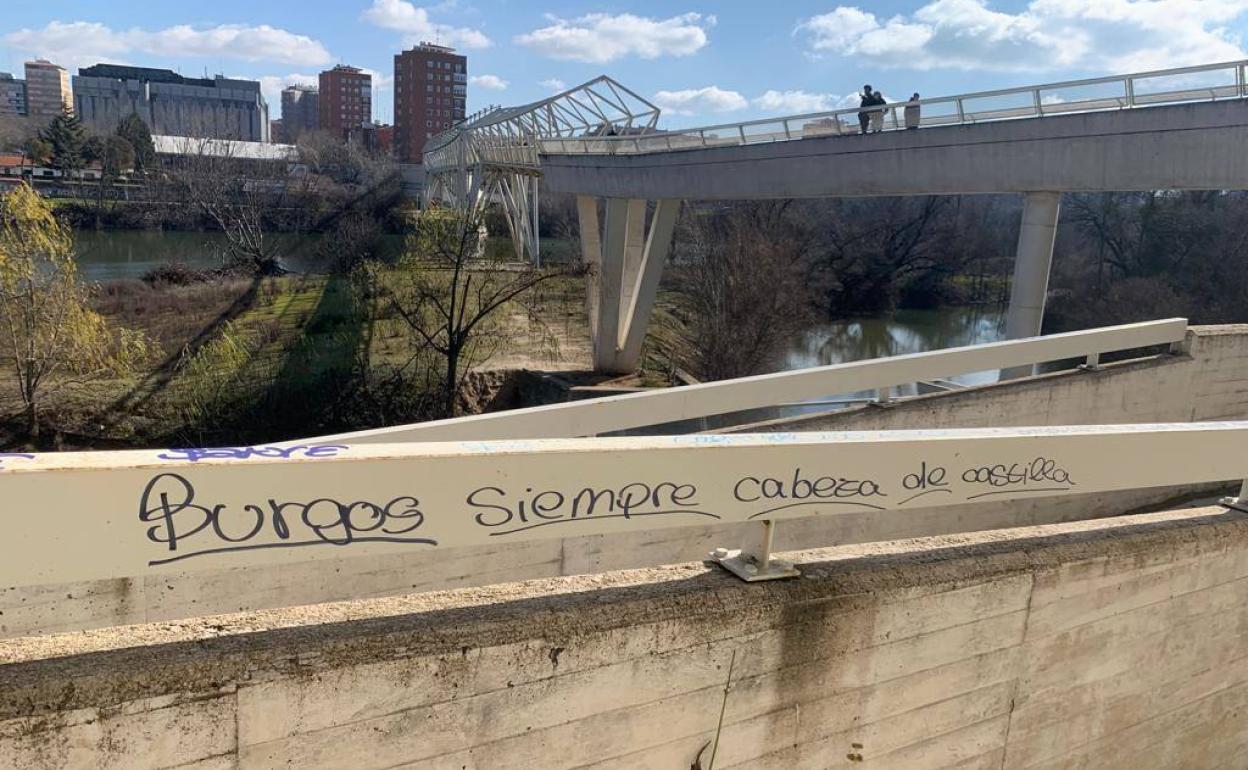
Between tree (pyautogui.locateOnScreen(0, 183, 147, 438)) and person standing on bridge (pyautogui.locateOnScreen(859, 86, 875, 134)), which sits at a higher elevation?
person standing on bridge (pyautogui.locateOnScreen(859, 86, 875, 134))

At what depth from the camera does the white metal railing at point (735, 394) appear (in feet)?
Result: 23.3

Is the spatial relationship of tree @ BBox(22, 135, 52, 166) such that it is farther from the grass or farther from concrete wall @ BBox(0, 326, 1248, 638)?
concrete wall @ BBox(0, 326, 1248, 638)

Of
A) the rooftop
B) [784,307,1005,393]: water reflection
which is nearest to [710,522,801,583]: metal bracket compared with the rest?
[784,307,1005,393]: water reflection

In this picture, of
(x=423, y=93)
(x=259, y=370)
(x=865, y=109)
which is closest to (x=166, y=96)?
(x=423, y=93)

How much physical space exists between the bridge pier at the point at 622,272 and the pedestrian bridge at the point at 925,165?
44 millimetres

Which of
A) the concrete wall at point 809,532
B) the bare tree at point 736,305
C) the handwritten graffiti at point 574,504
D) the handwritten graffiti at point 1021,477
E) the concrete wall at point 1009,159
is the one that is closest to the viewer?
the handwritten graffiti at point 574,504

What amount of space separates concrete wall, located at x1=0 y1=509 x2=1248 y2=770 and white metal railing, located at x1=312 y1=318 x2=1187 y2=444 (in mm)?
2611

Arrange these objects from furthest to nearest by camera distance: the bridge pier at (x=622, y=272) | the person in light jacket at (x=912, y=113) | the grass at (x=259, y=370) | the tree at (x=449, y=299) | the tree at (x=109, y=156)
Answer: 1. the tree at (x=109, y=156)
2. the tree at (x=449, y=299)
3. the bridge pier at (x=622, y=272)
4. the grass at (x=259, y=370)
5. the person in light jacket at (x=912, y=113)

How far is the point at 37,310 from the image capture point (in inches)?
843

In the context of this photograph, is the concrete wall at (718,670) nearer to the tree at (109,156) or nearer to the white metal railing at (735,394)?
the white metal railing at (735,394)

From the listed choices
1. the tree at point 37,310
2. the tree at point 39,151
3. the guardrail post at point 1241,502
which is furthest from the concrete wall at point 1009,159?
the tree at point 39,151

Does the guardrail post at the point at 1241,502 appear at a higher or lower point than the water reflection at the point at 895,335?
higher

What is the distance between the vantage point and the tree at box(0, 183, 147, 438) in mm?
21109

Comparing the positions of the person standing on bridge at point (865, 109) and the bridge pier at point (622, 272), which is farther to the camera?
the bridge pier at point (622, 272)
